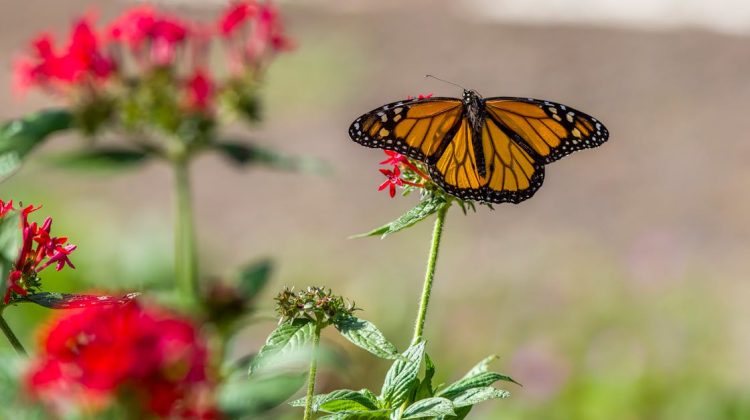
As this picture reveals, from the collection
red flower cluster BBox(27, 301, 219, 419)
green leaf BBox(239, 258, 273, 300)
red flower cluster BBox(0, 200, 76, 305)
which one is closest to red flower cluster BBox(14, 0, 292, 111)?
green leaf BBox(239, 258, 273, 300)

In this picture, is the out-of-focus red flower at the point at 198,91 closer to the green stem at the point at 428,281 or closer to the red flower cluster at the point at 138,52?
the red flower cluster at the point at 138,52

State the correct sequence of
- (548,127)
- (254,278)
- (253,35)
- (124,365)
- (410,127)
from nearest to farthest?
(124,365)
(410,127)
(548,127)
(254,278)
(253,35)

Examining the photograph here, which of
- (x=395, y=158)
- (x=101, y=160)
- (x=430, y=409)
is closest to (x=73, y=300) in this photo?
(x=430, y=409)

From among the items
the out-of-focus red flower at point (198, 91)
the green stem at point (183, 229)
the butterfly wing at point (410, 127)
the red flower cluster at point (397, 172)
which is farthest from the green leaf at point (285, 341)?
the out-of-focus red flower at point (198, 91)

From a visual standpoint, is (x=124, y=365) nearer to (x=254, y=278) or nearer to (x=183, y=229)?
(x=254, y=278)

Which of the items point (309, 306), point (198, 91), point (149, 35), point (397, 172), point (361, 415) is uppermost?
point (149, 35)

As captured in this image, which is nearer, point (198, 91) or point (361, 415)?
point (361, 415)

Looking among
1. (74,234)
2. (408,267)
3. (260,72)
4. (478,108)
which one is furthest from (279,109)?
(478,108)

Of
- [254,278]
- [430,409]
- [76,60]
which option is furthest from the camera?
[76,60]

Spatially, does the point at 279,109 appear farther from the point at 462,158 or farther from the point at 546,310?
the point at 462,158

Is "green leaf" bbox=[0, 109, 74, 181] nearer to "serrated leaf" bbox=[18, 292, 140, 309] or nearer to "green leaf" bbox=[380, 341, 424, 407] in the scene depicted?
"serrated leaf" bbox=[18, 292, 140, 309]
